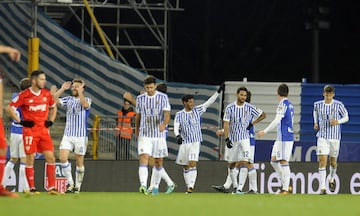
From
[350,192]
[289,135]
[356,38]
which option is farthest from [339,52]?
[289,135]

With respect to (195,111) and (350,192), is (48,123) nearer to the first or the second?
(195,111)

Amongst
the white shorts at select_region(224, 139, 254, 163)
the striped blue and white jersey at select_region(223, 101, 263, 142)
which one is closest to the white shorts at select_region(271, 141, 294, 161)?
the white shorts at select_region(224, 139, 254, 163)

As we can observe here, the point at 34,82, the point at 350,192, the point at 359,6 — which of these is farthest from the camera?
the point at 359,6

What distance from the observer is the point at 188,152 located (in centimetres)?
2848

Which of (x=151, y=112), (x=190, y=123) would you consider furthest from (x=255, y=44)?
(x=151, y=112)

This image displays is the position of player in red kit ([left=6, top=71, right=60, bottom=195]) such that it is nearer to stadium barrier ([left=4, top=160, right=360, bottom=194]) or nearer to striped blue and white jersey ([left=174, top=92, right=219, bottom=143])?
striped blue and white jersey ([left=174, top=92, right=219, bottom=143])

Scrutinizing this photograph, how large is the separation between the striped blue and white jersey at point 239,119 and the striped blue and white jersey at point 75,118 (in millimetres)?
3065

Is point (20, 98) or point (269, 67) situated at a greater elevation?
point (269, 67)

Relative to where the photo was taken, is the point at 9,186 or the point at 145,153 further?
the point at 9,186

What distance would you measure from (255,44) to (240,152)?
14296mm

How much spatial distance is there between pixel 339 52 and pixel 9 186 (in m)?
15.4

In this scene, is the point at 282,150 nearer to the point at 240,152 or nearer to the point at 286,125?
the point at 286,125

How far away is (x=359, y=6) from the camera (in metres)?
40.8

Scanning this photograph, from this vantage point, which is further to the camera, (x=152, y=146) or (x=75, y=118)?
(x=75, y=118)
